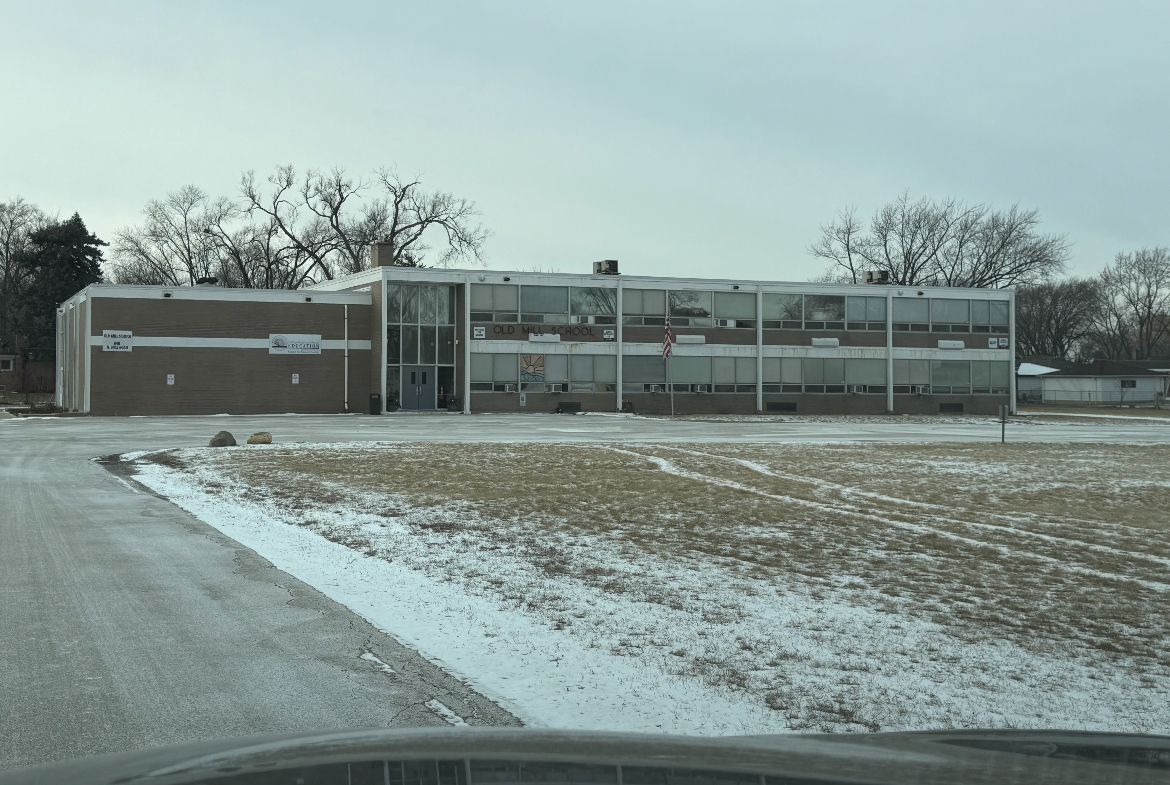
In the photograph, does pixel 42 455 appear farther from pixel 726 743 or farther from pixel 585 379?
pixel 585 379

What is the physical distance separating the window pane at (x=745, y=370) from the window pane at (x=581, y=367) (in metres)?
8.17

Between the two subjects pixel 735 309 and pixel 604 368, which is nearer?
pixel 604 368

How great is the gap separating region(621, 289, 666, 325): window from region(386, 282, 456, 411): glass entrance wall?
29.4 ft

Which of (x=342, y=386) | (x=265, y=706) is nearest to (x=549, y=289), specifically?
(x=342, y=386)

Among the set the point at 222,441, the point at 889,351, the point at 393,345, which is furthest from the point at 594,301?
the point at 222,441

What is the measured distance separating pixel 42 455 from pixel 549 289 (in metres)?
33.8

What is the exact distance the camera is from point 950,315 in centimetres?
6209

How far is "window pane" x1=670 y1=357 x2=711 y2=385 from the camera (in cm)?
5703

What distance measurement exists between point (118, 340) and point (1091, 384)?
76354mm

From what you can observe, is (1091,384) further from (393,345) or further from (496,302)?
(393,345)

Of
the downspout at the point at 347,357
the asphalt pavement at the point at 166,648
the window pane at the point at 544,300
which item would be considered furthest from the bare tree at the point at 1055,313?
the asphalt pavement at the point at 166,648

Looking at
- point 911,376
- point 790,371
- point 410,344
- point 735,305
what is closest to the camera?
point 410,344

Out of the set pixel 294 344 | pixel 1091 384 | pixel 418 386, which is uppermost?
pixel 294 344

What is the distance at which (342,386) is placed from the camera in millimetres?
52250
